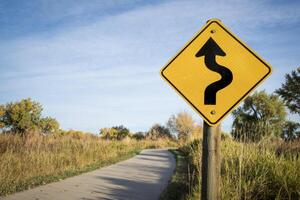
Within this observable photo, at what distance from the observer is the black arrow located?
3.27 metres

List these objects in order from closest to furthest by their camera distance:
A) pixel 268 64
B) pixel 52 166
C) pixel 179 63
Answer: pixel 268 64 → pixel 179 63 → pixel 52 166

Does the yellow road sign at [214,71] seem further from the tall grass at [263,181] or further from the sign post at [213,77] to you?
the tall grass at [263,181]

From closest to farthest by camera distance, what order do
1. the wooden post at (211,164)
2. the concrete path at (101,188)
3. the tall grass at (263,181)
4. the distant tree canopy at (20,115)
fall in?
the wooden post at (211,164)
the tall grass at (263,181)
the concrete path at (101,188)
the distant tree canopy at (20,115)

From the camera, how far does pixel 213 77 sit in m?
3.31

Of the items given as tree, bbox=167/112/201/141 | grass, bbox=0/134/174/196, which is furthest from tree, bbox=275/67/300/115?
grass, bbox=0/134/174/196

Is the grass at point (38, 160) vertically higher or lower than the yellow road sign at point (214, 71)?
lower

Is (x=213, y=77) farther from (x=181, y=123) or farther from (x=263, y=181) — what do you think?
(x=181, y=123)

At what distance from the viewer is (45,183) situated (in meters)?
8.90

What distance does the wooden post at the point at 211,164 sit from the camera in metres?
3.12

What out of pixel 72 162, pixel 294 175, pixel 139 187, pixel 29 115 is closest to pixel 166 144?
pixel 29 115

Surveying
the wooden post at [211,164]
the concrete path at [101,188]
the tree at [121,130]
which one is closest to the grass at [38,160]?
the concrete path at [101,188]

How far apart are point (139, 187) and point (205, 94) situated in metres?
5.89

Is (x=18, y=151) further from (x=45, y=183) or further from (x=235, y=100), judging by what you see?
(x=235, y=100)

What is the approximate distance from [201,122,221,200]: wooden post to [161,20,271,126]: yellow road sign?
0.12 metres
